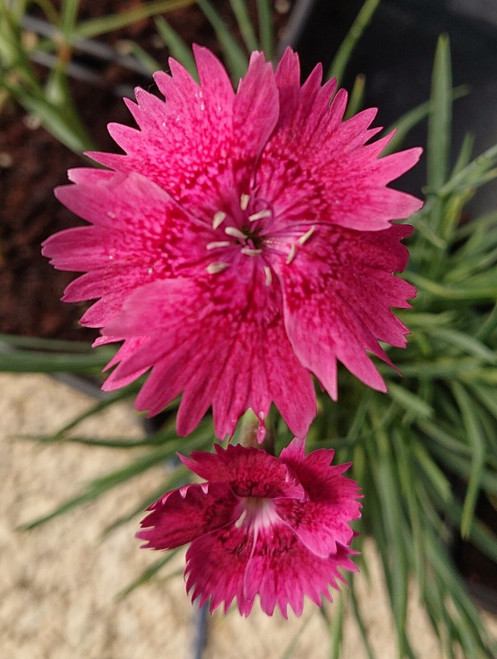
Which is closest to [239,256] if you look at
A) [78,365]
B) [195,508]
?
[195,508]

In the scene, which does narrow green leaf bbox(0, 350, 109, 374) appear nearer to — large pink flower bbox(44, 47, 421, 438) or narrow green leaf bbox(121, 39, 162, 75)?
large pink flower bbox(44, 47, 421, 438)

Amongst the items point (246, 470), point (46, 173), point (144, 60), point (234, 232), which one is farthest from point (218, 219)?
point (46, 173)

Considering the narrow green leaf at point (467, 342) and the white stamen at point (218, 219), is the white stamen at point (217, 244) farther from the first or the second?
the narrow green leaf at point (467, 342)

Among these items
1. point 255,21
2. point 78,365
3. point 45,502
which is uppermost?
point 255,21

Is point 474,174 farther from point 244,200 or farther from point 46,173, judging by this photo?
point 46,173

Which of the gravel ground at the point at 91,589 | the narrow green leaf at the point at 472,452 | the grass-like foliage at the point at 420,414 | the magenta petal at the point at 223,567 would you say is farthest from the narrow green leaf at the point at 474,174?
the gravel ground at the point at 91,589

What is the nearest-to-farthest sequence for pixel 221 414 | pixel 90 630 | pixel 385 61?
pixel 221 414
pixel 90 630
pixel 385 61

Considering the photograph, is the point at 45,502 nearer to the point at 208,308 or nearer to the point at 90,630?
the point at 90,630
